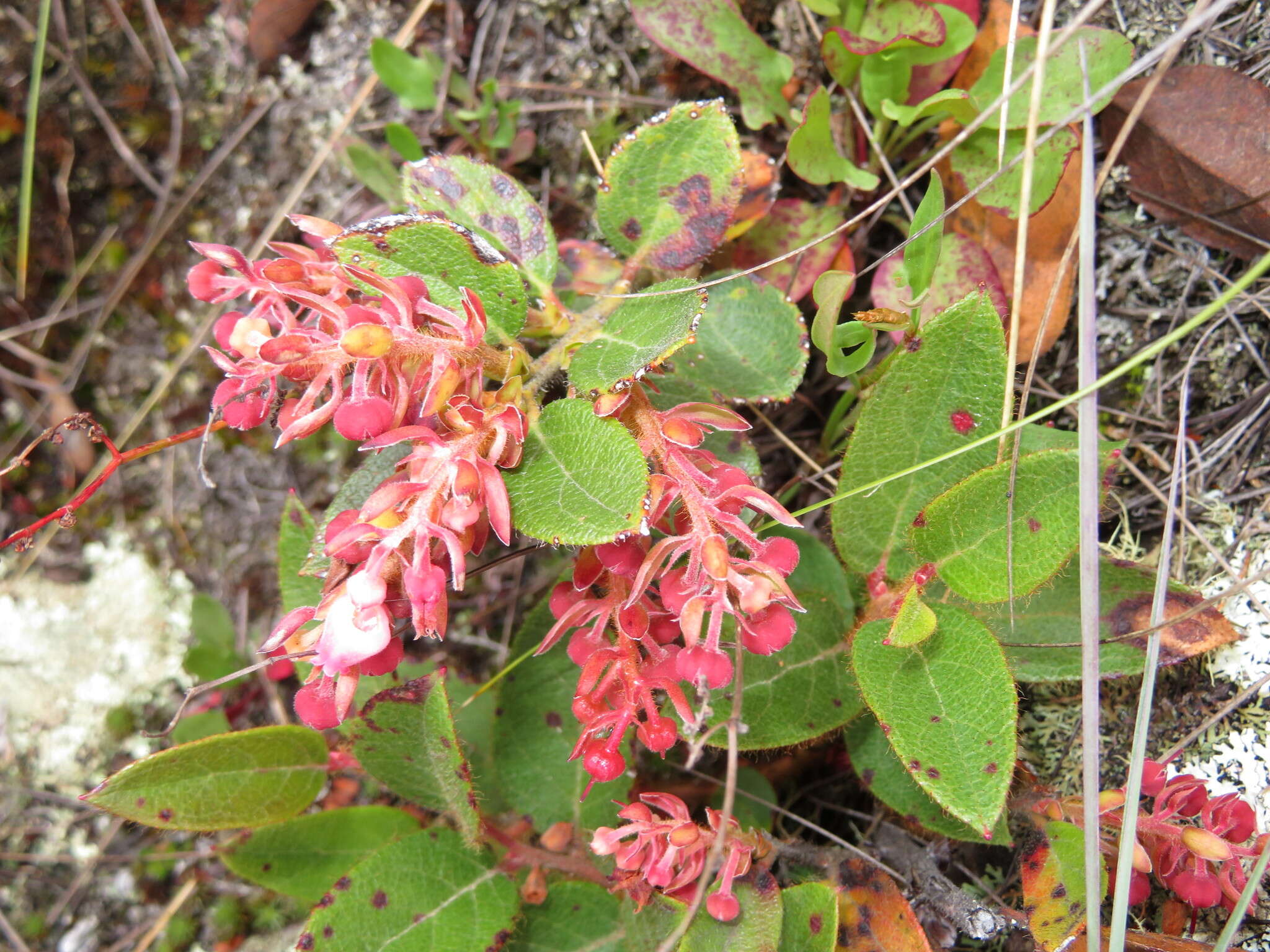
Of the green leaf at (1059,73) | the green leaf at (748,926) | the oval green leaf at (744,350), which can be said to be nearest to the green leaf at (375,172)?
the oval green leaf at (744,350)

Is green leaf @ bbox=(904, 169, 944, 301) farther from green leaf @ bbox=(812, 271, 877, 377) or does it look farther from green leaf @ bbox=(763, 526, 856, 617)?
green leaf @ bbox=(763, 526, 856, 617)

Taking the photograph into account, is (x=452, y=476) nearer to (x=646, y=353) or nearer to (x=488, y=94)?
(x=646, y=353)

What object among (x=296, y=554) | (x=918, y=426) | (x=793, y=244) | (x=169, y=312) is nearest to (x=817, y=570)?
(x=918, y=426)

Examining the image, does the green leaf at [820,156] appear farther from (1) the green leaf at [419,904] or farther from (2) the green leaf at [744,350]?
(1) the green leaf at [419,904]

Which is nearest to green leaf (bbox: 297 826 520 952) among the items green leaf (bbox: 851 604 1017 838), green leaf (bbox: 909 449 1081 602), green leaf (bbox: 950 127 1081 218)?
green leaf (bbox: 851 604 1017 838)

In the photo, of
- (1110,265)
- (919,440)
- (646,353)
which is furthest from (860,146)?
(646,353)

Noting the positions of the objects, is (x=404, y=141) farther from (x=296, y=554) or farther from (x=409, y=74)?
(x=296, y=554)
